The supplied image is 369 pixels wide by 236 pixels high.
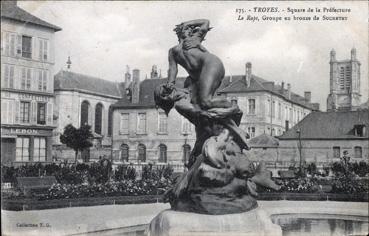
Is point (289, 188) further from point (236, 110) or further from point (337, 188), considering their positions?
point (236, 110)

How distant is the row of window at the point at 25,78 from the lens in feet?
101

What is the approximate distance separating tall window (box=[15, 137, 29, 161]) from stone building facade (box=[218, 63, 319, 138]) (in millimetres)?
17237

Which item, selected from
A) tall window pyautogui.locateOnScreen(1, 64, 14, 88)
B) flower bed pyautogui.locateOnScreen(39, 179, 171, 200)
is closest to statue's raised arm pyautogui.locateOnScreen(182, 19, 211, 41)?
flower bed pyautogui.locateOnScreen(39, 179, 171, 200)

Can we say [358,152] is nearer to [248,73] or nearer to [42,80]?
[248,73]

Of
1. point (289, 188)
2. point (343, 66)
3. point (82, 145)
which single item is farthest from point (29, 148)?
point (343, 66)

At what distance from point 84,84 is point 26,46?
20.0 meters

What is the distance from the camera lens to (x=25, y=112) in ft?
104

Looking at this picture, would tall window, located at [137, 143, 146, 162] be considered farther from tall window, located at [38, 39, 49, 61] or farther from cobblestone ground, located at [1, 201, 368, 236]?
cobblestone ground, located at [1, 201, 368, 236]

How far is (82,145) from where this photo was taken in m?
34.5

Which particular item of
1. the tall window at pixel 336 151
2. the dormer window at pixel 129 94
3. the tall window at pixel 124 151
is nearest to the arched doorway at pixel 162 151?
the tall window at pixel 124 151

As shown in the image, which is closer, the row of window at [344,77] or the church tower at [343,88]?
the row of window at [344,77]

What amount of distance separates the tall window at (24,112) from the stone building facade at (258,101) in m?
16.6

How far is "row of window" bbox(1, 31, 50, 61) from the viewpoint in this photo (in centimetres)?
3062

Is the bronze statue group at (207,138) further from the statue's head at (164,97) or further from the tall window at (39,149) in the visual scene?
the tall window at (39,149)
